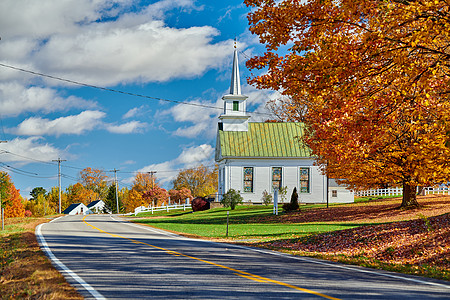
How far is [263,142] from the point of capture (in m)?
52.4

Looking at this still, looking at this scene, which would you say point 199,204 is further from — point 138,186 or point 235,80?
point 138,186

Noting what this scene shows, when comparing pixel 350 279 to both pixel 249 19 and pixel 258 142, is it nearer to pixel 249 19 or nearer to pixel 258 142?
pixel 249 19

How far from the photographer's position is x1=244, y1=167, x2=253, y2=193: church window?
5106 centimetres

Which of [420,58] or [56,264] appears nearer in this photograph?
[56,264]

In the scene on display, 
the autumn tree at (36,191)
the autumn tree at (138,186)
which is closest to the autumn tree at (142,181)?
the autumn tree at (138,186)

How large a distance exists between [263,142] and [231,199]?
28.6 ft

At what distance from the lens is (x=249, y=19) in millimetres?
13172

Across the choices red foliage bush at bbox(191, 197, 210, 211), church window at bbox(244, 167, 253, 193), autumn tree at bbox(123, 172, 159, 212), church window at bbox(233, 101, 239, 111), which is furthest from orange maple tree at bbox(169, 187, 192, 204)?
church window at bbox(244, 167, 253, 193)

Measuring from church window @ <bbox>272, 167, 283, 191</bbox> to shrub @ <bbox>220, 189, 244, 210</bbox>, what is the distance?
530 cm

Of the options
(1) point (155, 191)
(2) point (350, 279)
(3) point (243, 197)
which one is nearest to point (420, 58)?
(2) point (350, 279)

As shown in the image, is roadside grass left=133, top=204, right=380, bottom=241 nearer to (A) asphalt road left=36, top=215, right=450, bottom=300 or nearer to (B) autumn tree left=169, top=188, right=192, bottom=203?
(A) asphalt road left=36, top=215, right=450, bottom=300

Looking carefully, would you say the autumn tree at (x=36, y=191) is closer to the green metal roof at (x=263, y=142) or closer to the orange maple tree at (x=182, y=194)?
the orange maple tree at (x=182, y=194)

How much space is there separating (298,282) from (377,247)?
6.01 metres

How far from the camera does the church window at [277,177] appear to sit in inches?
2011
